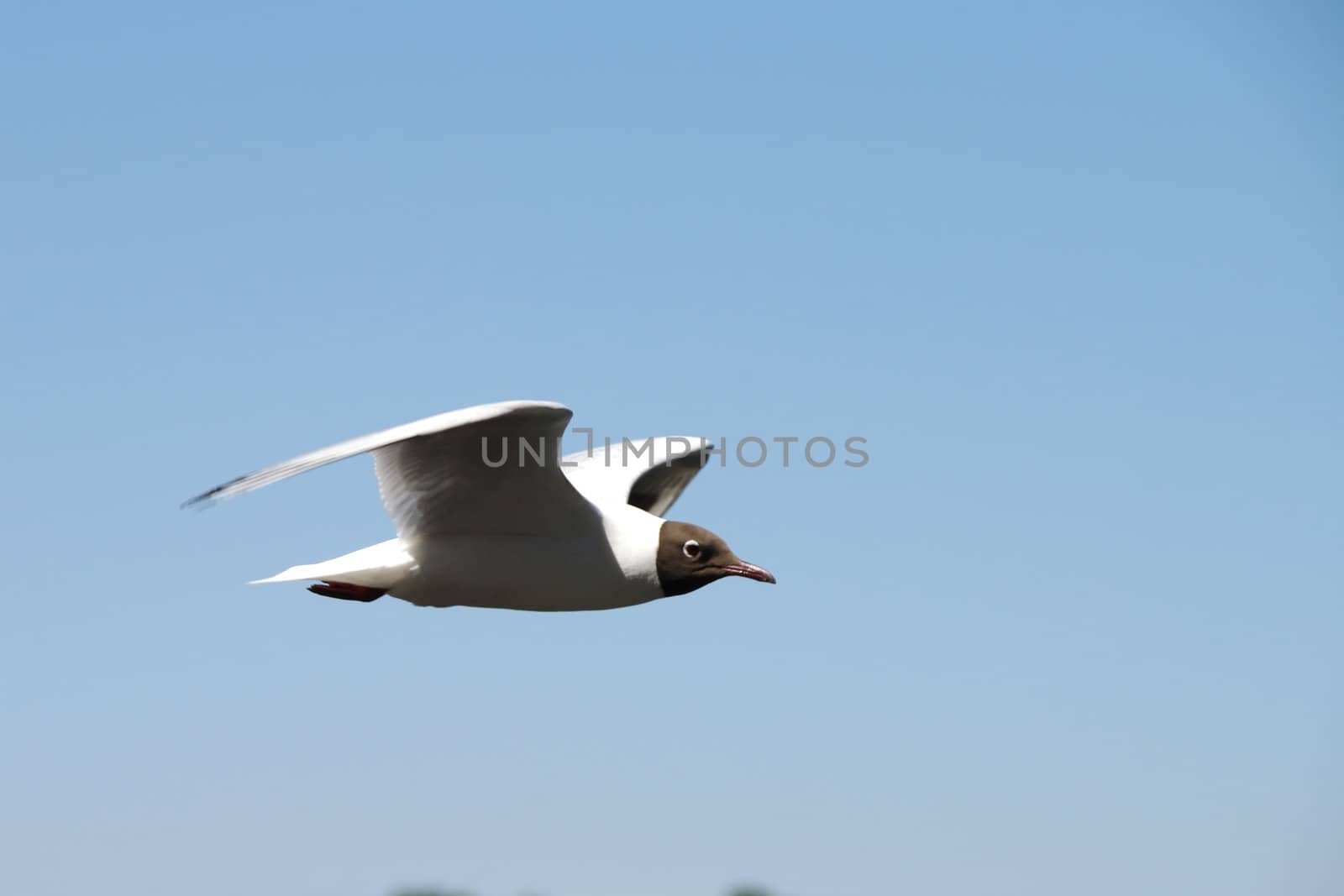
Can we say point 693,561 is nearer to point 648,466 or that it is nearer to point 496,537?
point 496,537

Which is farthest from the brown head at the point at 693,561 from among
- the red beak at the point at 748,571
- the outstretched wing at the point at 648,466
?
the outstretched wing at the point at 648,466

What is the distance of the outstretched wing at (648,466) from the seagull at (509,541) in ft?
5.73

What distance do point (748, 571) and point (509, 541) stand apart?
5.46 feet

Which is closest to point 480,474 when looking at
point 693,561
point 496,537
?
point 496,537

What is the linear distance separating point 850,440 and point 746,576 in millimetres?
1702

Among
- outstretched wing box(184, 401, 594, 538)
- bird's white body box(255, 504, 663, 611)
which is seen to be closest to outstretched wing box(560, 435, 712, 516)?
bird's white body box(255, 504, 663, 611)

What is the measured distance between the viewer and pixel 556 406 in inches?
338

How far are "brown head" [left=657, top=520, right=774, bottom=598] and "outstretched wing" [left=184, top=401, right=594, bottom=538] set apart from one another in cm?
65

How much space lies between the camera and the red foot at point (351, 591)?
388 inches

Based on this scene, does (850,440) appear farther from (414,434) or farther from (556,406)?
(414,434)

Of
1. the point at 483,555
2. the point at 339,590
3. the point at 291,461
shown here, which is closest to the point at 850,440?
the point at 483,555

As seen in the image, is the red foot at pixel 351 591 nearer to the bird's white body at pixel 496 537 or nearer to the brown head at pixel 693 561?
the bird's white body at pixel 496 537

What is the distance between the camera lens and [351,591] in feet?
32.4

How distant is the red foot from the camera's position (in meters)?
9.84
